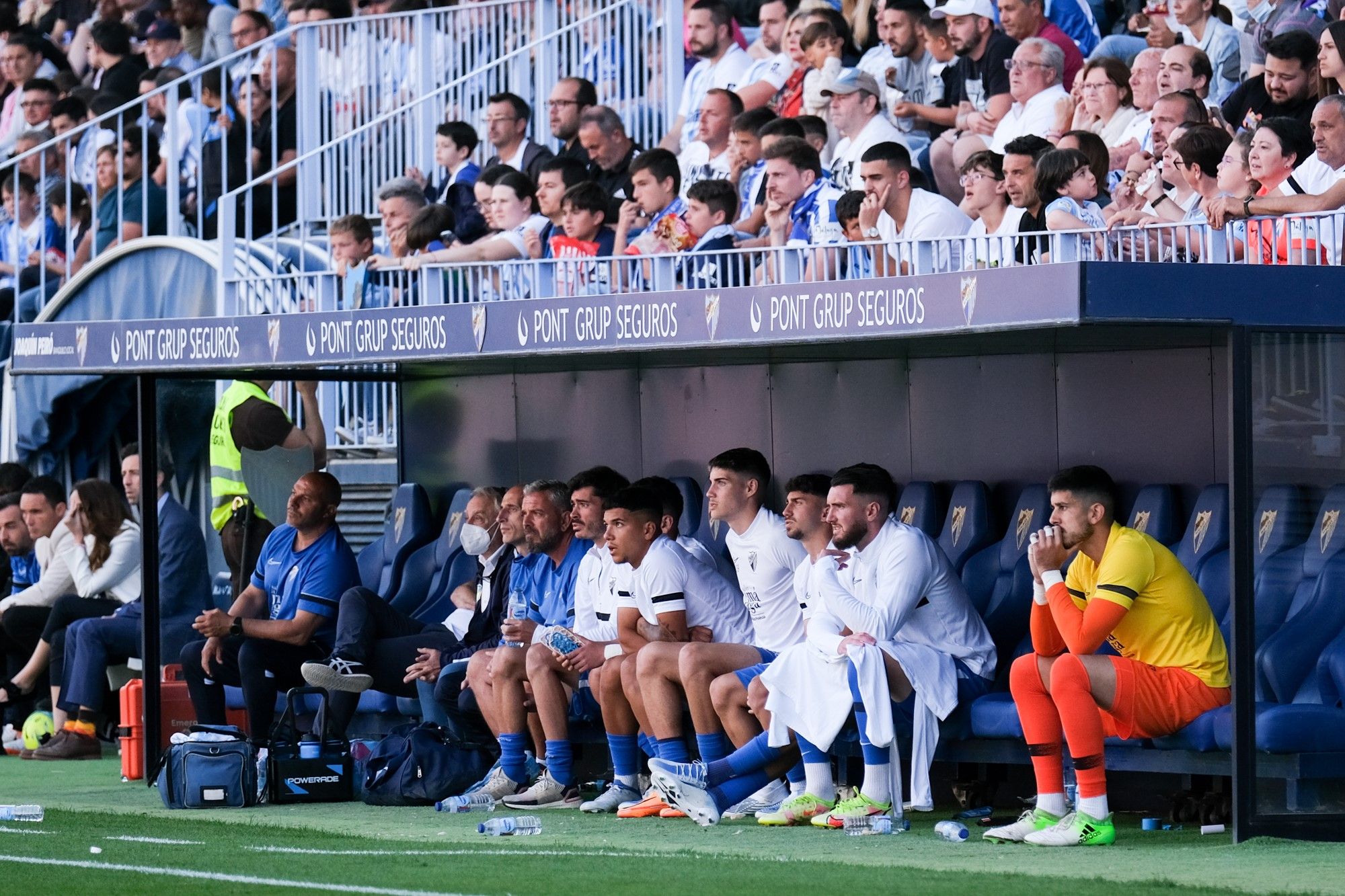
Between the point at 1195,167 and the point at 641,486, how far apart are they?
260cm

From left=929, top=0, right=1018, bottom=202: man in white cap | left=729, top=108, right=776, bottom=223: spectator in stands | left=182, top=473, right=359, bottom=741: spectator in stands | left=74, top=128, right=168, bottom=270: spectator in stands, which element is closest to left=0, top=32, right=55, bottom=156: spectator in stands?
left=74, top=128, right=168, bottom=270: spectator in stands

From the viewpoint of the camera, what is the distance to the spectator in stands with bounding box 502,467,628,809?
952cm

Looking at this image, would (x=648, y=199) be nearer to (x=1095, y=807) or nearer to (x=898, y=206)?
(x=898, y=206)

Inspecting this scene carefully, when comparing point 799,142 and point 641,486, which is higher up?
point 799,142

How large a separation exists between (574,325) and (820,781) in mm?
2020

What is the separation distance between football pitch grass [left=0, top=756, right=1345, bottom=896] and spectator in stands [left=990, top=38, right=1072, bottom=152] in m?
3.83

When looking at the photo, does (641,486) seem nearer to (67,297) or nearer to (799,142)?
(799,142)

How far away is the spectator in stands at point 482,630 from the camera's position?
396 inches

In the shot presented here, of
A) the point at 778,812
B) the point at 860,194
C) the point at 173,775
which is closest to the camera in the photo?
the point at 778,812

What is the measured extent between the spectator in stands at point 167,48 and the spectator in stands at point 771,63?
22.1 feet

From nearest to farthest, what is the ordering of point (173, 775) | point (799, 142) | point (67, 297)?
point (173, 775), point (799, 142), point (67, 297)

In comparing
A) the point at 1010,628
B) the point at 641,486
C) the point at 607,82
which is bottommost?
the point at 1010,628

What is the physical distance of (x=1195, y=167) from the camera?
9.16 m

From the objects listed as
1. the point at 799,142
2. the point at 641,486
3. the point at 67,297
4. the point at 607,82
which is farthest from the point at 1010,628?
the point at 67,297
